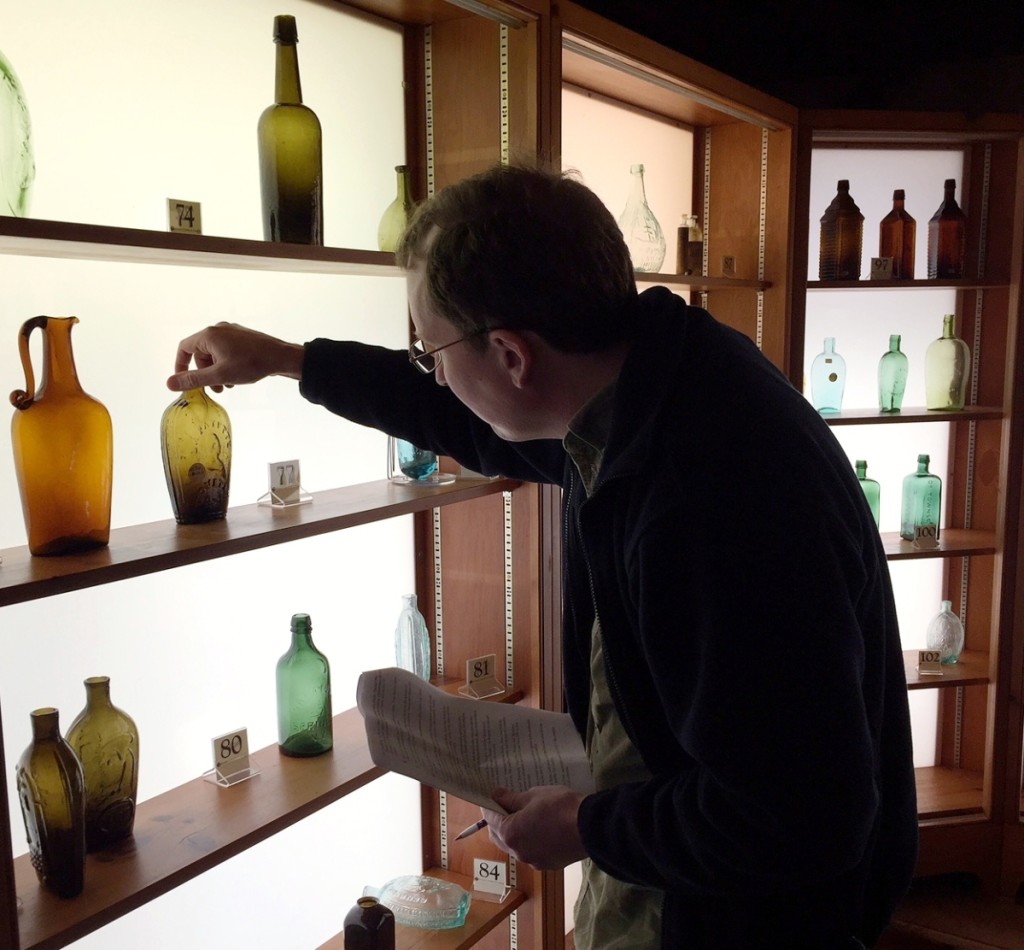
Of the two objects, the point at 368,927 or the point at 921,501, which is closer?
the point at 368,927

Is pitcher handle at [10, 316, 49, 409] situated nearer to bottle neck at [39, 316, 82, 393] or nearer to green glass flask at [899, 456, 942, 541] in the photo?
bottle neck at [39, 316, 82, 393]

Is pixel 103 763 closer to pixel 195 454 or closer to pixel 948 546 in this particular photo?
pixel 195 454

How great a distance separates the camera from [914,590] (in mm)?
3084

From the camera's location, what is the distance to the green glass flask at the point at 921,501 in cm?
286

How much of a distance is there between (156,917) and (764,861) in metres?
1.16

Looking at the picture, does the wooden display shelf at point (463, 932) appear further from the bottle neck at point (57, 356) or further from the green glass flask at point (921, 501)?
the green glass flask at point (921, 501)

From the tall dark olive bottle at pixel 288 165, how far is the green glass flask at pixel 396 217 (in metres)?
0.28

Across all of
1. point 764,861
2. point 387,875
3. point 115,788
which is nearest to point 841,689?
point 764,861

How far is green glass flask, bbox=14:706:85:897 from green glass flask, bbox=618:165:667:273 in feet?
5.45

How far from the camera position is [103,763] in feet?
4.50

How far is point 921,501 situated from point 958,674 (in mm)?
531

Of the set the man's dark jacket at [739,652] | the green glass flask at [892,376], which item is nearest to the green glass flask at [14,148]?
the man's dark jacket at [739,652]

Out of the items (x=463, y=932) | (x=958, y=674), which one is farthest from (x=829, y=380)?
(x=463, y=932)

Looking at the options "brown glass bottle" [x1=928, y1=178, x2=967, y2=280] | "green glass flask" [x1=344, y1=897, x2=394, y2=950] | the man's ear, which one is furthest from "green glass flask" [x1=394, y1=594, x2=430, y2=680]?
"brown glass bottle" [x1=928, y1=178, x2=967, y2=280]
